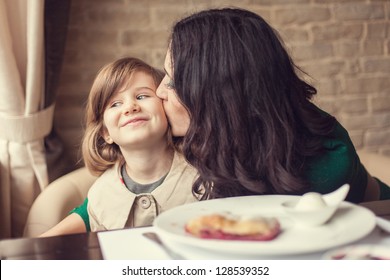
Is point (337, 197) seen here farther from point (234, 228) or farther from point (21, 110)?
point (21, 110)

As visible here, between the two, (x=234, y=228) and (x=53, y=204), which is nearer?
(x=234, y=228)

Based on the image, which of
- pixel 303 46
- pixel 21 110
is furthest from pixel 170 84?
pixel 303 46

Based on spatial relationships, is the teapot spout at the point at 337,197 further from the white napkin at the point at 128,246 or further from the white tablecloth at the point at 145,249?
the white napkin at the point at 128,246

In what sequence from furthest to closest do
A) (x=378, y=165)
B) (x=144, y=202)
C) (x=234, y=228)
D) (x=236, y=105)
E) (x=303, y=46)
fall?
(x=303, y=46), (x=378, y=165), (x=144, y=202), (x=236, y=105), (x=234, y=228)

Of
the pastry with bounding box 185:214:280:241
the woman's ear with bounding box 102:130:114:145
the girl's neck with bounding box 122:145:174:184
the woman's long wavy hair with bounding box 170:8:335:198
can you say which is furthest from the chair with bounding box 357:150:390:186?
the pastry with bounding box 185:214:280:241

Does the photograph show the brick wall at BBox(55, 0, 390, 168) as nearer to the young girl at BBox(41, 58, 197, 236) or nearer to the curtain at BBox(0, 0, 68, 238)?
the curtain at BBox(0, 0, 68, 238)

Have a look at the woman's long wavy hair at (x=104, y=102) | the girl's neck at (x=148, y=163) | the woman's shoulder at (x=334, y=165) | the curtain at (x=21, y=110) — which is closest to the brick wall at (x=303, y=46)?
the curtain at (x=21, y=110)

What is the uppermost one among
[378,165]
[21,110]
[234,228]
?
[234,228]

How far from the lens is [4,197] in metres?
1.55

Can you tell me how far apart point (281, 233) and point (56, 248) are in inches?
11.6

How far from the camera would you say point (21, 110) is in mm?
1534

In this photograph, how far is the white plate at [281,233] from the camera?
0.65m

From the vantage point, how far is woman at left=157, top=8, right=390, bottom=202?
3.28 feet

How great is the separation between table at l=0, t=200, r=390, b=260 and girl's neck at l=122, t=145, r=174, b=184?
0.36 meters
